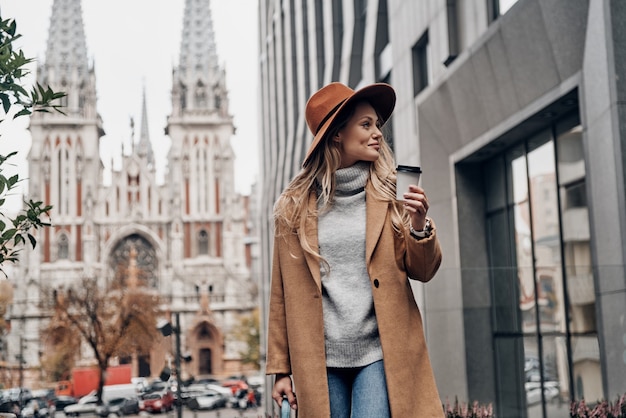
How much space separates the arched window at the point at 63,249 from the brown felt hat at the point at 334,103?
3469 inches

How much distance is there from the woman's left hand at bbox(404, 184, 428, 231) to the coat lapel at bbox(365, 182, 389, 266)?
250 millimetres

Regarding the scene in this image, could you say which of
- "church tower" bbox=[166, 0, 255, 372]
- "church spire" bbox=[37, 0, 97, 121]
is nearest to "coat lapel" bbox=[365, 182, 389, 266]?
"church tower" bbox=[166, 0, 255, 372]

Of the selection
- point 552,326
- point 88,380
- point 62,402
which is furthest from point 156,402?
point 552,326

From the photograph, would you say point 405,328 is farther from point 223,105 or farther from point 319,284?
point 223,105

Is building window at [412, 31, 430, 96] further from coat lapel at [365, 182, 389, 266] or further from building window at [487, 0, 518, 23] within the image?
coat lapel at [365, 182, 389, 266]

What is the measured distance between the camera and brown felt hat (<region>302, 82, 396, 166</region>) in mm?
3545

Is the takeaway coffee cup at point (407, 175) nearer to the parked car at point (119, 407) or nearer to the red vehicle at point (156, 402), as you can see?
the parked car at point (119, 407)

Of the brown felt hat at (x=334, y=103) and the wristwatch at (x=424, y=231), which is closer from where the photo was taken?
the wristwatch at (x=424, y=231)

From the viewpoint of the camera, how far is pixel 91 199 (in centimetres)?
8869

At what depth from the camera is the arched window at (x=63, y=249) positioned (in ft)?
291

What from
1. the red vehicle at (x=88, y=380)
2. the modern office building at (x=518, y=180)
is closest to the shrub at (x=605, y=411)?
the modern office building at (x=518, y=180)

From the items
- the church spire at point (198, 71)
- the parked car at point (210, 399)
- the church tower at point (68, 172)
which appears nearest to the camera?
the parked car at point (210, 399)

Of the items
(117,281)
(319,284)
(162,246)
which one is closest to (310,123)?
(319,284)

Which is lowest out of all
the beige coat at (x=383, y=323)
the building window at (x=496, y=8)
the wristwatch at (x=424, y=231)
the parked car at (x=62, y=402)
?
the parked car at (x=62, y=402)
